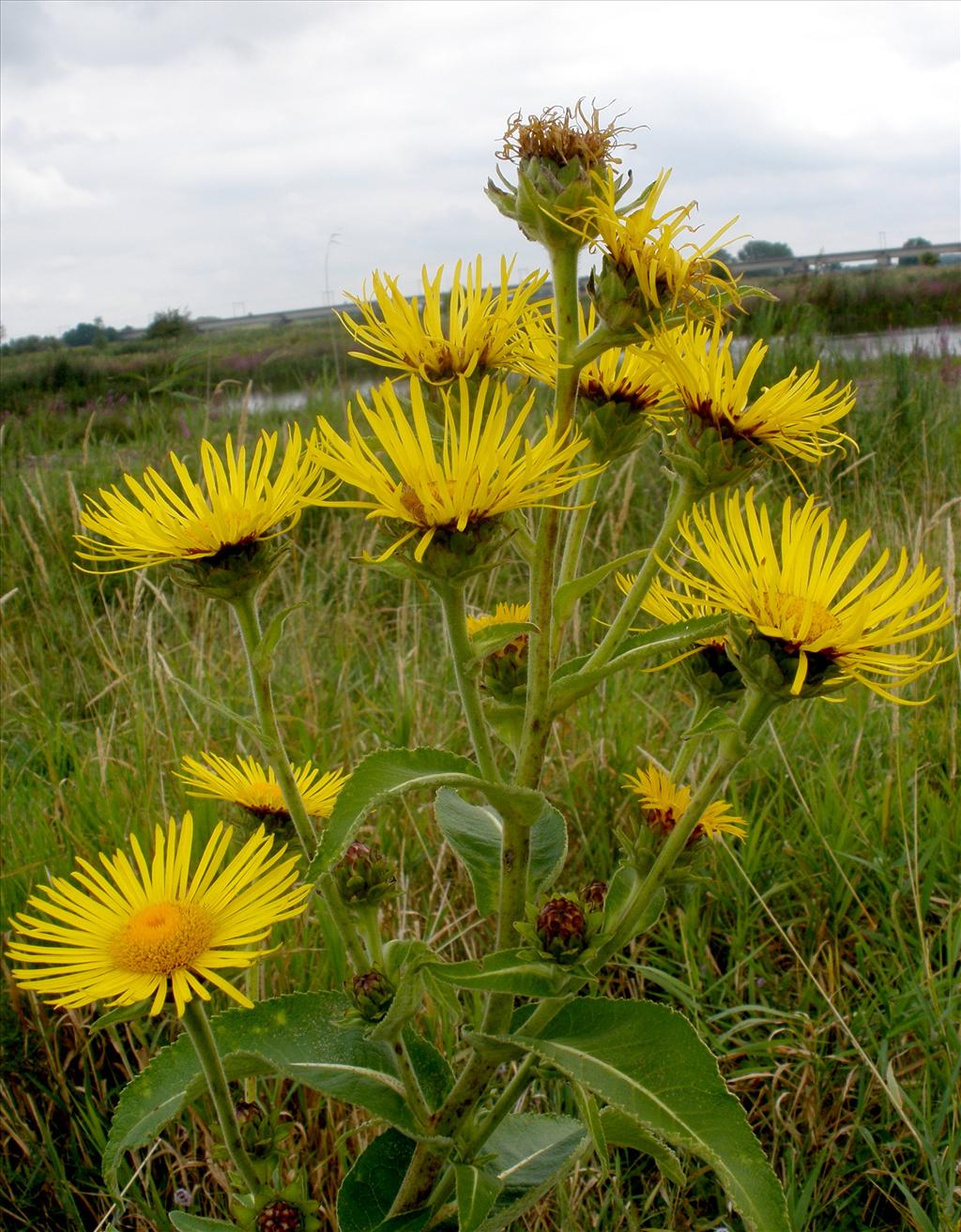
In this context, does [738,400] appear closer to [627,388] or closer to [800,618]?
[627,388]

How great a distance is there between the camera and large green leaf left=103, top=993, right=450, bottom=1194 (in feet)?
4.47

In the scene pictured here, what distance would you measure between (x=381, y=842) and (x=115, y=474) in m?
3.90

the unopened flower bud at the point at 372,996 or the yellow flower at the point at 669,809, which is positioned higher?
the yellow flower at the point at 669,809

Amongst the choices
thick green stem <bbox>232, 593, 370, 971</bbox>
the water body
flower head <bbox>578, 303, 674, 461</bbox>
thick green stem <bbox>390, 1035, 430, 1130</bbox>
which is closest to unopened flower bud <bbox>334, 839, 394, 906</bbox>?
thick green stem <bbox>232, 593, 370, 971</bbox>

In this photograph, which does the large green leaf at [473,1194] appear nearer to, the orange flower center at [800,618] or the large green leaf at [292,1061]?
the large green leaf at [292,1061]

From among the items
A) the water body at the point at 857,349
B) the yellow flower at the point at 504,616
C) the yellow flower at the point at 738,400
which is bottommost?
the yellow flower at the point at 504,616

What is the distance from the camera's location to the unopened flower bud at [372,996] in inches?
55.1

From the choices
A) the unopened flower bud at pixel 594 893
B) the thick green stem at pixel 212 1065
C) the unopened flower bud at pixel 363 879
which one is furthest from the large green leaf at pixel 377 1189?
the unopened flower bud at pixel 594 893

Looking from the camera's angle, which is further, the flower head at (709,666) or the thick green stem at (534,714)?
the flower head at (709,666)

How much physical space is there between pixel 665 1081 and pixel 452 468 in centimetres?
75

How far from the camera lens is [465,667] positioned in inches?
48.4

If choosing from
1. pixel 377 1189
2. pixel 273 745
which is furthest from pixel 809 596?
pixel 377 1189

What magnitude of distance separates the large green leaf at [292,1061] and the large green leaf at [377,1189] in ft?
0.32

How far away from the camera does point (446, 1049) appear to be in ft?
6.80
